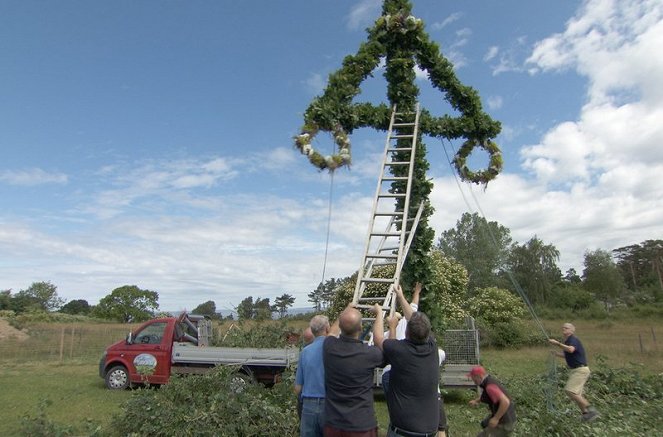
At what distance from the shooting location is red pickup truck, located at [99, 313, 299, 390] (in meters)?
10.8

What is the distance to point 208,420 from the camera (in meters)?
5.99

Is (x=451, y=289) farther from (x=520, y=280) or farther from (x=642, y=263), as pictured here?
(x=642, y=263)

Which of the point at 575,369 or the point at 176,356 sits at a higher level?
the point at 176,356

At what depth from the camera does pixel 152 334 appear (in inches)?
489

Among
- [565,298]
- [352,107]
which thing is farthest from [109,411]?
[565,298]

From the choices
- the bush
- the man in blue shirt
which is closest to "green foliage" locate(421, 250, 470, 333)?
the bush

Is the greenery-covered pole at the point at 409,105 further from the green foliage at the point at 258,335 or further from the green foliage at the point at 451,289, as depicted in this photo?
the green foliage at the point at 451,289

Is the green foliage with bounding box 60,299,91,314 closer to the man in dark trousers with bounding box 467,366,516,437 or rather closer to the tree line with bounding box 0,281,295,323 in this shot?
the tree line with bounding box 0,281,295,323

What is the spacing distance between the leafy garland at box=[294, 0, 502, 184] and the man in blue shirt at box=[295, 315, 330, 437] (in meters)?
2.71

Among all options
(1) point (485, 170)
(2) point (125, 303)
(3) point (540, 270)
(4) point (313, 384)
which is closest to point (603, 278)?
(3) point (540, 270)

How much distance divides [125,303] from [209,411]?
152 feet

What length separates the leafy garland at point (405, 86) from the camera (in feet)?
21.3

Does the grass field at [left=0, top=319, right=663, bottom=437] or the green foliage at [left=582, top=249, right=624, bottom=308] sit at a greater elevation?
the green foliage at [left=582, top=249, right=624, bottom=308]

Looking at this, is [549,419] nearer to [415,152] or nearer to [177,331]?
[415,152]
